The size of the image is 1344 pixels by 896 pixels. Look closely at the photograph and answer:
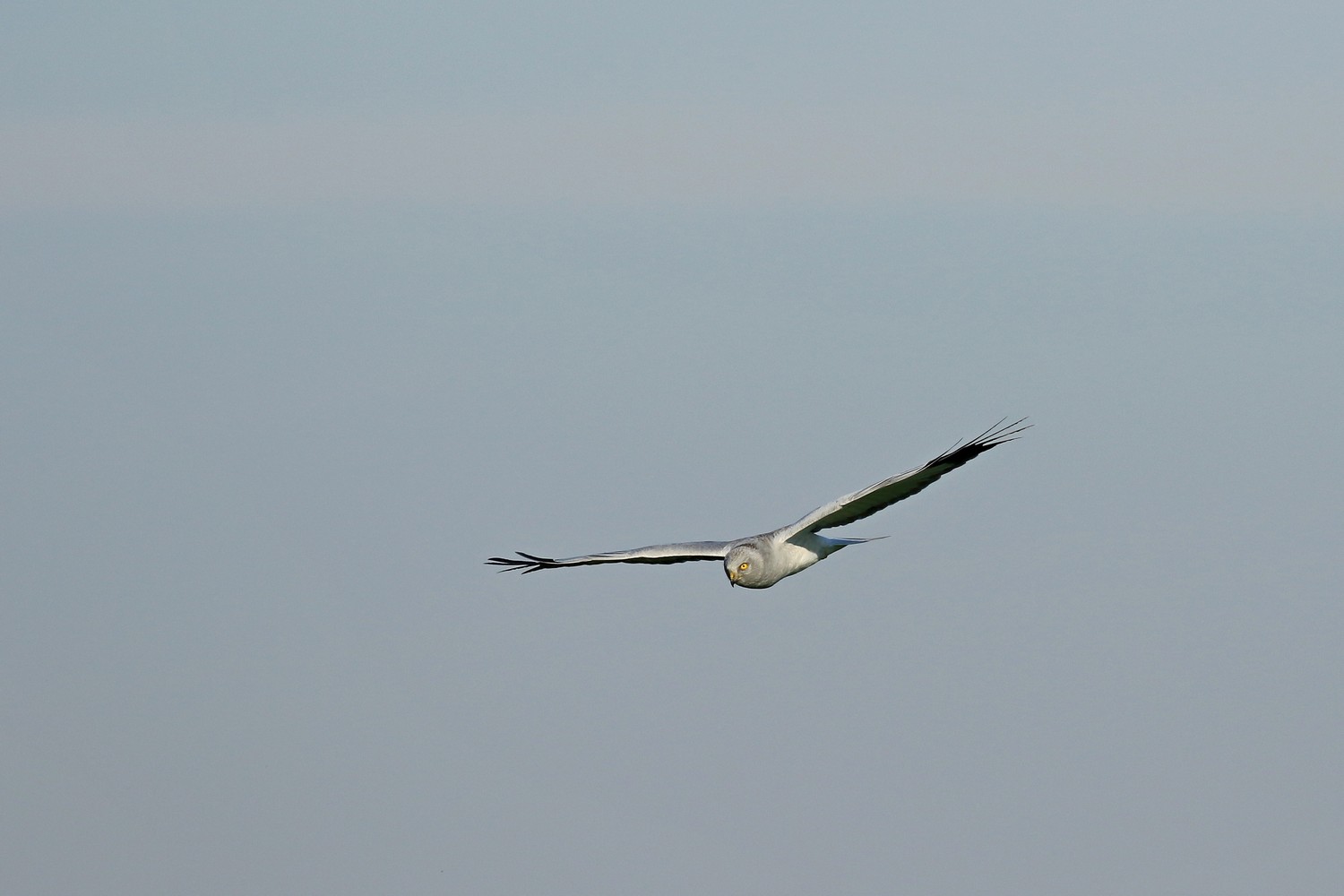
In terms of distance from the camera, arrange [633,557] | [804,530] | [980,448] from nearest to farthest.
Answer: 1. [980,448]
2. [804,530]
3. [633,557]

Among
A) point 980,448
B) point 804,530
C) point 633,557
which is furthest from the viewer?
point 633,557

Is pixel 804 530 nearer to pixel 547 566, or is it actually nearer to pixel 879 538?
pixel 879 538

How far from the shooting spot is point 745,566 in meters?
27.5

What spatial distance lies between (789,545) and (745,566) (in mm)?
805

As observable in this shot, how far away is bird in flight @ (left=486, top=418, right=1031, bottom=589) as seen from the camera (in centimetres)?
2472

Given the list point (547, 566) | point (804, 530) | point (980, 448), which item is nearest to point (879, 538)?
point (804, 530)

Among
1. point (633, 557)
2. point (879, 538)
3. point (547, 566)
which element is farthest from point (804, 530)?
point (547, 566)

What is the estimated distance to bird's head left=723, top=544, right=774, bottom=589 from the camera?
90.3ft

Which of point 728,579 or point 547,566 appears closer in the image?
point 728,579

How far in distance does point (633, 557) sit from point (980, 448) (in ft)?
22.5

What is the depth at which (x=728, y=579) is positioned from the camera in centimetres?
2780

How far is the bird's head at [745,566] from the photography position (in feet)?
90.3

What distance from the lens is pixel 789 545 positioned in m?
27.8

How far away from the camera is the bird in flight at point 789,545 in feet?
81.1
